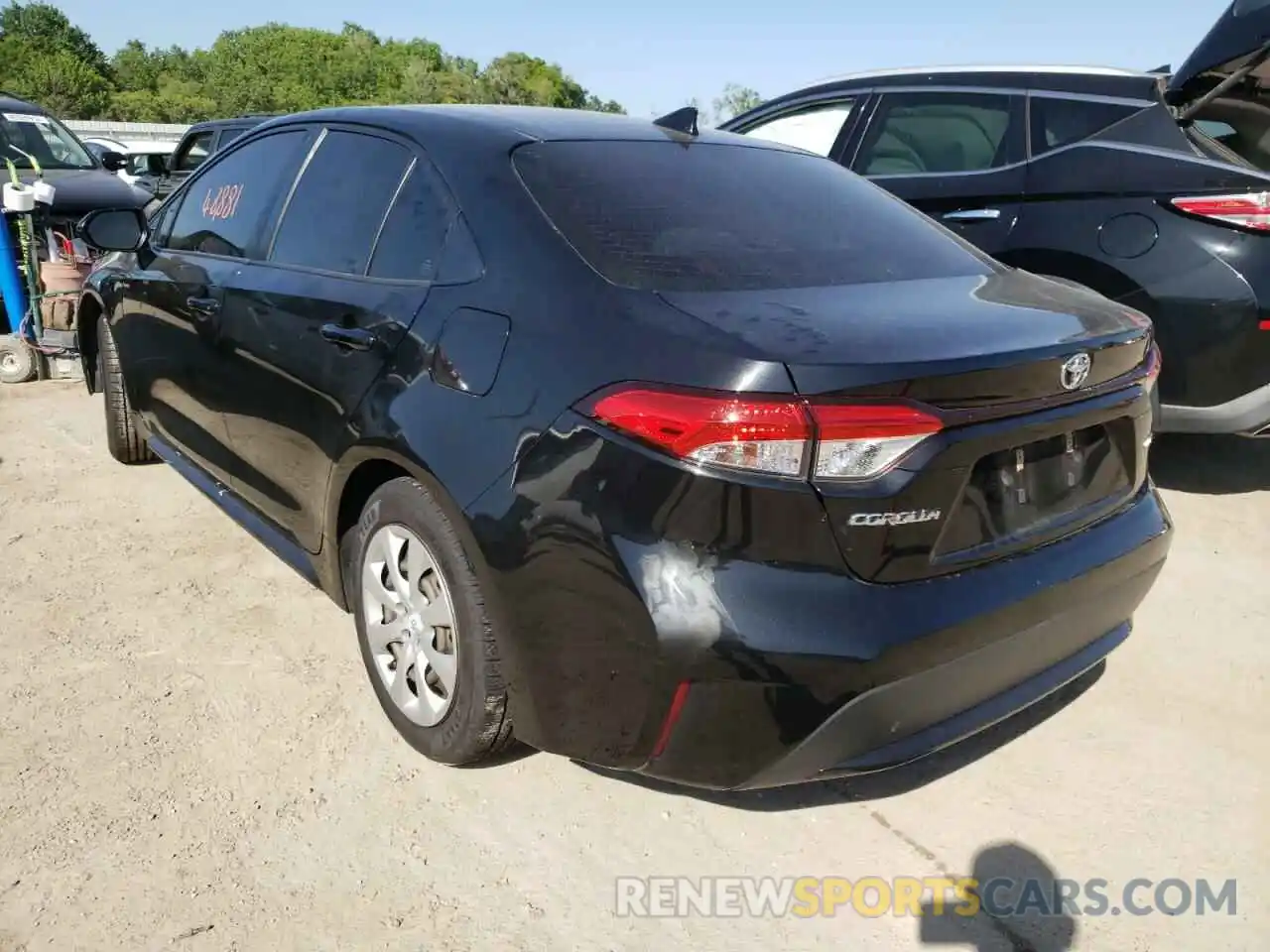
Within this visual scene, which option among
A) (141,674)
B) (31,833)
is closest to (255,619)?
(141,674)

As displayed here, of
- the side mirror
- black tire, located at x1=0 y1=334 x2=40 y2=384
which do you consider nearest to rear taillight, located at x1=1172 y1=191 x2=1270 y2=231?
the side mirror

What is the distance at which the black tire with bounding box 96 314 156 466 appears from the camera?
443 cm

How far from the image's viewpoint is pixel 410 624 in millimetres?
2438

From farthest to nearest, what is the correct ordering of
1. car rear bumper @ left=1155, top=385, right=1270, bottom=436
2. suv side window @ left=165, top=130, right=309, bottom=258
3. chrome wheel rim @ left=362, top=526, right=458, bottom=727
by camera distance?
1. car rear bumper @ left=1155, top=385, right=1270, bottom=436
2. suv side window @ left=165, top=130, right=309, bottom=258
3. chrome wheel rim @ left=362, top=526, right=458, bottom=727

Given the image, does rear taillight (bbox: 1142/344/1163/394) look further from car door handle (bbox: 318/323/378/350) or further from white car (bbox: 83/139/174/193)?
white car (bbox: 83/139/174/193)

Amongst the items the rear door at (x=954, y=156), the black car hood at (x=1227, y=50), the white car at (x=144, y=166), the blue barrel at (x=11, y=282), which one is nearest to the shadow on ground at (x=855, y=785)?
the rear door at (x=954, y=156)

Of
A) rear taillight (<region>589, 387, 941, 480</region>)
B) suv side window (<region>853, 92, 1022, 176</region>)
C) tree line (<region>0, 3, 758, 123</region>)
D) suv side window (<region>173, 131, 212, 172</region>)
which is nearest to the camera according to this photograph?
rear taillight (<region>589, 387, 941, 480</region>)

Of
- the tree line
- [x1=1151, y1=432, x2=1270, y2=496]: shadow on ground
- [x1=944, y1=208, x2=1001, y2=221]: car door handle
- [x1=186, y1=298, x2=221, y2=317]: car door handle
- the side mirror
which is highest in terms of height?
the tree line

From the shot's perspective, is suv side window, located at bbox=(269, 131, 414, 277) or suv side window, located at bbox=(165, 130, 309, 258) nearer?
suv side window, located at bbox=(269, 131, 414, 277)

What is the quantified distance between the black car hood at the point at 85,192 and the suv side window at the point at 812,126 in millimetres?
4524

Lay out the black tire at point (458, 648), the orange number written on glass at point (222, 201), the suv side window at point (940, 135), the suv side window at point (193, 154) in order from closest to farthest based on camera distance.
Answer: the black tire at point (458, 648), the orange number written on glass at point (222, 201), the suv side window at point (940, 135), the suv side window at point (193, 154)

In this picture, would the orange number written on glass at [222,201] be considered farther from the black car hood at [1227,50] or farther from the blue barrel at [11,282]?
the black car hood at [1227,50]

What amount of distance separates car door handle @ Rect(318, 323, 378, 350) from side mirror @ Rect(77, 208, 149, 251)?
189 centimetres

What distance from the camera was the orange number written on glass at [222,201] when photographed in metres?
3.47
